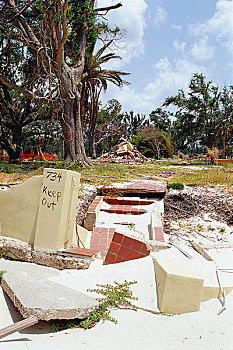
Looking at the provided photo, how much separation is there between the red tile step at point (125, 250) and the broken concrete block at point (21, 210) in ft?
4.50

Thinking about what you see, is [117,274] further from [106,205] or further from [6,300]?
[106,205]

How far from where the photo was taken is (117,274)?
3.55 m

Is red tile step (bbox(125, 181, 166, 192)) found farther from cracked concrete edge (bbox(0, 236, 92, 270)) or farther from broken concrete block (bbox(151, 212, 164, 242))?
cracked concrete edge (bbox(0, 236, 92, 270))

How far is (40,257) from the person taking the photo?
4.04 m

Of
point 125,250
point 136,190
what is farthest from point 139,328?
point 136,190

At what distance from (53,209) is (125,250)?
4.65 feet

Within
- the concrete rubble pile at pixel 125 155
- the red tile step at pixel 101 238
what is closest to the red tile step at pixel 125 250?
the red tile step at pixel 101 238

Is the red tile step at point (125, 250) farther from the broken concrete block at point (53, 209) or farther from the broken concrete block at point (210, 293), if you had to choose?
the broken concrete block at point (210, 293)

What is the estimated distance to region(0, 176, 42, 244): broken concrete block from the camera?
4.19 meters

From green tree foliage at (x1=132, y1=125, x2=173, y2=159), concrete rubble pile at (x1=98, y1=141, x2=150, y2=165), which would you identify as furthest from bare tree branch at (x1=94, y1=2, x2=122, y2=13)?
green tree foliage at (x1=132, y1=125, x2=173, y2=159)

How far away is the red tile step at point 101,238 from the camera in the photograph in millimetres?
5283

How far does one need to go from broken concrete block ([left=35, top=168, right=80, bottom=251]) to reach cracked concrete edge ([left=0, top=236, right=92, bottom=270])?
118 mm

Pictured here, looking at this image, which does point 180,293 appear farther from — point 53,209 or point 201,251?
point 53,209

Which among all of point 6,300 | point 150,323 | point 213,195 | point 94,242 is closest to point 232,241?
point 213,195
